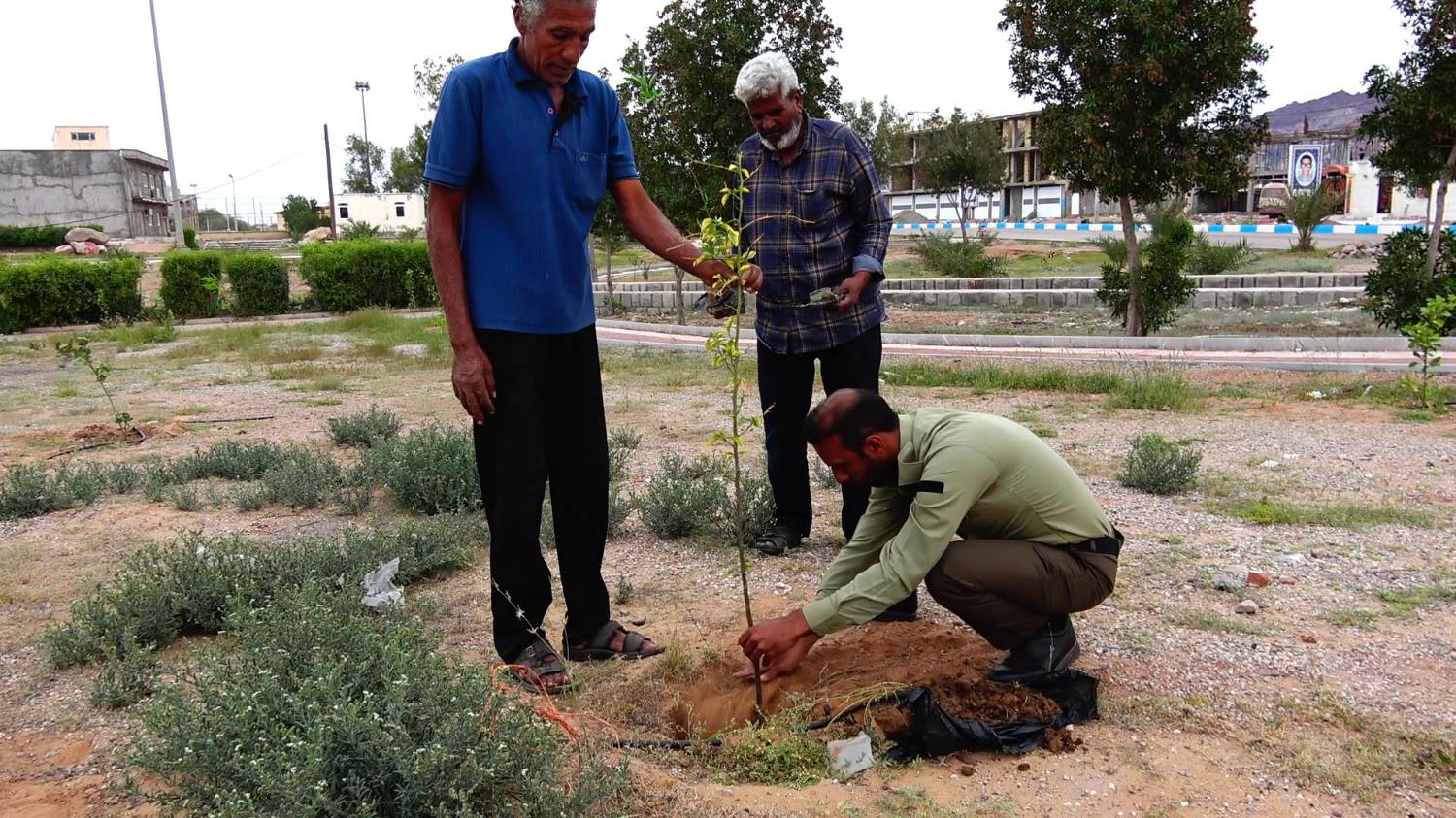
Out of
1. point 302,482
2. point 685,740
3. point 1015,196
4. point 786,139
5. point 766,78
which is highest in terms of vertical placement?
point 1015,196

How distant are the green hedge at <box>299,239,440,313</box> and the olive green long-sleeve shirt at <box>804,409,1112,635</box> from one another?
18363 millimetres

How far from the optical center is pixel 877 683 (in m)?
2.88

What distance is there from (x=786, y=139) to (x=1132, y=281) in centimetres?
887

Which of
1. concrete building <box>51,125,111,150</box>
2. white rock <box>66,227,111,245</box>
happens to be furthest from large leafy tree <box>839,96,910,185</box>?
concrete building <box>51,125,111,150</box>

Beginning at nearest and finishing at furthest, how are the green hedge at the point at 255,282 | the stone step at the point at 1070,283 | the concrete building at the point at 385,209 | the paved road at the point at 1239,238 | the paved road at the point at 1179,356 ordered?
the paved road at the point at 1179,356
the stone step at the point at 1070,283
the green hedge at the point at 255,282
the paved road at the point at 1239,238
the concrete building at the point at 385,209

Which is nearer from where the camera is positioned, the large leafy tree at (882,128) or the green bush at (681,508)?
the green bush at (681,508)

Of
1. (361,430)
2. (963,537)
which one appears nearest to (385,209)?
(361,430)

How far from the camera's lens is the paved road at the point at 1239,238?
2747cm

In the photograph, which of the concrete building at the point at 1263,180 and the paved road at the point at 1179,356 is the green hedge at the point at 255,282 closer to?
the paved road at the point at 1179,356

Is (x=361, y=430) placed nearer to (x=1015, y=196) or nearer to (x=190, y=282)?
(x=190, y=282)

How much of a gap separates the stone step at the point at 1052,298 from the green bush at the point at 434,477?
1209 cm

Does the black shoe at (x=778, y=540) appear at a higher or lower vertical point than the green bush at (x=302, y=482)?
lower

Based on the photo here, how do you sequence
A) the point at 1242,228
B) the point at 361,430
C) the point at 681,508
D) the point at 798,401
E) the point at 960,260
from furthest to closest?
1. the point at 1242,228
2. the point at 960,260
3. the point at 361,430
4. the point at 681,508
5. the point at 798,401

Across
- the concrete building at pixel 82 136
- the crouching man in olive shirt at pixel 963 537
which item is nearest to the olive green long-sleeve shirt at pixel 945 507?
the crouching man in olive shirt at pixel 963 537
